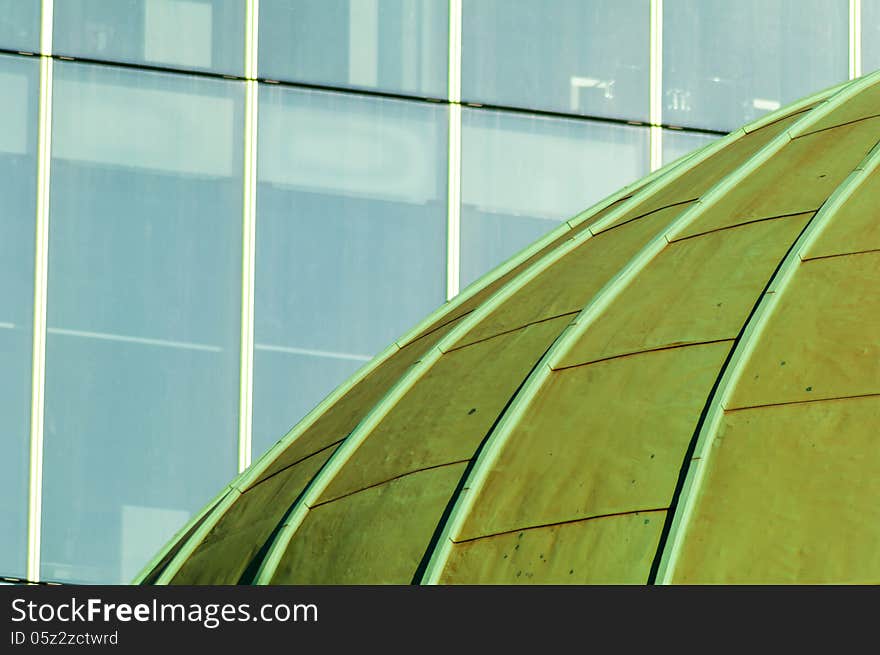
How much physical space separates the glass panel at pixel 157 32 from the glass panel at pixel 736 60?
4623mm

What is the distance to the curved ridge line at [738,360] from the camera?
996cm

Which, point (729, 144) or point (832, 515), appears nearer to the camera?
point (832, 515)

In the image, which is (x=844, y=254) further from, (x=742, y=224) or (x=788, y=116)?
(x=788, y=116)

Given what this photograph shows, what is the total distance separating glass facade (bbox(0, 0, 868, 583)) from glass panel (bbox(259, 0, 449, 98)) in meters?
0.02

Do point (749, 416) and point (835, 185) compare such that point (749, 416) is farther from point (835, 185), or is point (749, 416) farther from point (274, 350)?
point (274, 350)

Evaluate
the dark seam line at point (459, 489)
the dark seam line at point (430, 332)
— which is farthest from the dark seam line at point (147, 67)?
the dark seam line at point (459, 489)

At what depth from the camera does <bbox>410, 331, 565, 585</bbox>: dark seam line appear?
10.7 metres

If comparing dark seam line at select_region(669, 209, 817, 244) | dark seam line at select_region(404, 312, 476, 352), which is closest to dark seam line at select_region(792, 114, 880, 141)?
dark seam line at select_region(669, 209, 817, 244)

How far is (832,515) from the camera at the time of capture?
976cm

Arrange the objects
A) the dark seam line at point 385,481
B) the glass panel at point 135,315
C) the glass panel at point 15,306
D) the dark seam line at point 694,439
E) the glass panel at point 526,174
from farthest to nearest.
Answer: the glass panel at point 526,174, the glass panel at point 135,315, the glass panel at point 15,306, the dark seam line at point 385,481, the dark seam line at point 694,439

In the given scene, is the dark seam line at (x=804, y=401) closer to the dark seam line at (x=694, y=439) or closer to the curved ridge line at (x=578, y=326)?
the dark seam line at (x=694, y=439)
